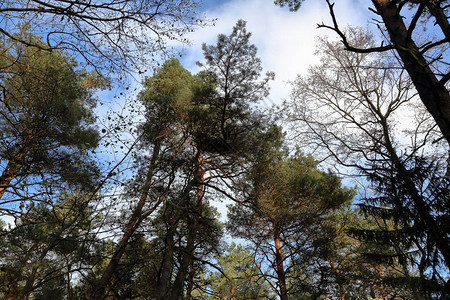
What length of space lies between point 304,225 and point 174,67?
8955 millimetres

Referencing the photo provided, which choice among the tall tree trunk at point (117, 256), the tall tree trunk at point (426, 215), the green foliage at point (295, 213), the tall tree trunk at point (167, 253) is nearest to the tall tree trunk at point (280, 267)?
the green foliage at point (295, 213)

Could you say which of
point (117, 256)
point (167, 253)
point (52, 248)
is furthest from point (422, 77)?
point (52, 248)

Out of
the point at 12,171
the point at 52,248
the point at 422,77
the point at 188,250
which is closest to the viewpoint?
the point at 52,248

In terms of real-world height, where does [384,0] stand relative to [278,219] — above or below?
above

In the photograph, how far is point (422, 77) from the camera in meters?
3.33

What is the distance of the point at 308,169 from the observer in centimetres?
1227

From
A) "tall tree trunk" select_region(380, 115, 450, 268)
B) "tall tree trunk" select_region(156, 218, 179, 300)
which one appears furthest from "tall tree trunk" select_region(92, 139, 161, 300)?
"tall tree trunk" select_region(380, 115, 450, 268)

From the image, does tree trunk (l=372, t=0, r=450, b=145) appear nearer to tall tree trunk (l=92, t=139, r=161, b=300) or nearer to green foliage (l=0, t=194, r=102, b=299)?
tall tree trunk (l=92, t=139, r=161, b=300)

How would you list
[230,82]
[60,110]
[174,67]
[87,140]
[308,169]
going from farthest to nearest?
1. [308,169]
2. [174,67]
3. [87,140]
4. [230,82]
5. [60,110]

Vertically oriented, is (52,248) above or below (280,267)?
below

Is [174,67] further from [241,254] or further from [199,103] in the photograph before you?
[241,254]

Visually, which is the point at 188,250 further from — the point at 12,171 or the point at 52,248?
the point at 12,171

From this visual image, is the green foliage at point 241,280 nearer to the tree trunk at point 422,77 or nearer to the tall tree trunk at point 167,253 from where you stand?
the tall tree trunk at point 167,253

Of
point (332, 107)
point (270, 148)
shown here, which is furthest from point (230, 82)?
point (332, 107)
